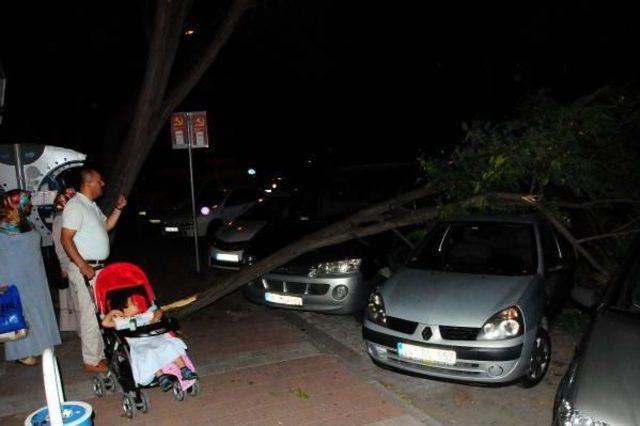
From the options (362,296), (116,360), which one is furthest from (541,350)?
(116,360)

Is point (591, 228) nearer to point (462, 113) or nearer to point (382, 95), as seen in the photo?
point (462, 113)

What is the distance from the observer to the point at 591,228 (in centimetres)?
720

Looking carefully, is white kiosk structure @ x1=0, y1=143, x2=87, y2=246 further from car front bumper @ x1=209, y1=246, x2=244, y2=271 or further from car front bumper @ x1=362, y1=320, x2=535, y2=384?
car front bumper @ x1=362, y1=320, x2=535, y2=384

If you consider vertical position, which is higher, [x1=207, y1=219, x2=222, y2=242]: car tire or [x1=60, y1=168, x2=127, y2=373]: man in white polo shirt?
[x1=60, y1=168, x2=127, y2=373]: man in white polo shirt

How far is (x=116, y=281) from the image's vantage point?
4820 mm

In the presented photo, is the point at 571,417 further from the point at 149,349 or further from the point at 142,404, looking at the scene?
the point at 142,404

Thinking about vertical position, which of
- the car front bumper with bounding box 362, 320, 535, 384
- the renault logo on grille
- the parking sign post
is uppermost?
the parking sign post

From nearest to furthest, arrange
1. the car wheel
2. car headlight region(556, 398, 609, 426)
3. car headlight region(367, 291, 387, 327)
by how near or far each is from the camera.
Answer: car headlight region(556, 398, 609, 426), the car wheel, car headlight region(367, 291, 387, 327)

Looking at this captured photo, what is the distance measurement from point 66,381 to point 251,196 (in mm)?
10129

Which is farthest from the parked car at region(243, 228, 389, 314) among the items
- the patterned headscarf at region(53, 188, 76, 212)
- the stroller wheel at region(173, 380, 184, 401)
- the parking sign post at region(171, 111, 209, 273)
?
the parking sign post at region(171, 111, 209, 273)

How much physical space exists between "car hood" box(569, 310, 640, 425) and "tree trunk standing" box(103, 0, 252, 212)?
5361mm

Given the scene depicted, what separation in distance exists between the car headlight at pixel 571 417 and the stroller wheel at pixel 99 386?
3698mm

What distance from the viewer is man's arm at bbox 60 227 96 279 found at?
4.93 meters

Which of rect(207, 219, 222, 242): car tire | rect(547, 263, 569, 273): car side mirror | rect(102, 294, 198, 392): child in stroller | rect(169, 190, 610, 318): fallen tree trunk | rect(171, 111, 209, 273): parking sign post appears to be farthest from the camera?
rect(207, 219, 222, 242): car tire
